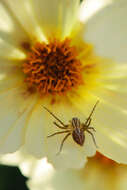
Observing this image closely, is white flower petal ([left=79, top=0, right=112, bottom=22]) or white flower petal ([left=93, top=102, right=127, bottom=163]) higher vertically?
white flower petal ([left=79, top=0, right=112, bottom=22])

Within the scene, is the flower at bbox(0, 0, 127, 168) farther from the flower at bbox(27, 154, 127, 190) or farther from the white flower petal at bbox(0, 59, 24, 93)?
the flower at bbox(27, 154, 127, 190)

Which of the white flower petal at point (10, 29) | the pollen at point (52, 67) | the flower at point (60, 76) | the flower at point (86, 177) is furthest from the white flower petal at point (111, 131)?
the white flower petal at point (10, 29)

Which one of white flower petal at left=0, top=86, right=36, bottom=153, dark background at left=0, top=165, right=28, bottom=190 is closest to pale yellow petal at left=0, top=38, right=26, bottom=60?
white flower petal at left=0, top=86, right=36, bottom=153

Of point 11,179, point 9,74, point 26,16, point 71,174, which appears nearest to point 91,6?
point 26,16

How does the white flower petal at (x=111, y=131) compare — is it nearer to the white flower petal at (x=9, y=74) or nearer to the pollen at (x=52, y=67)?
the pollen at (x=52, y=67)

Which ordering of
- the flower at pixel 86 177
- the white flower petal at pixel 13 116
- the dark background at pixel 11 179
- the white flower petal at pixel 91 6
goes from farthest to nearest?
the dark background at pixel 11 179
the flower at pixel 86 177
the white flower petal at pixel 91 6
the white flower petal at pixel 13 116

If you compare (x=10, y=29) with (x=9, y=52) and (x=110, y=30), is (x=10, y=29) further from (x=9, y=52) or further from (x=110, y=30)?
(x=110, y=30)

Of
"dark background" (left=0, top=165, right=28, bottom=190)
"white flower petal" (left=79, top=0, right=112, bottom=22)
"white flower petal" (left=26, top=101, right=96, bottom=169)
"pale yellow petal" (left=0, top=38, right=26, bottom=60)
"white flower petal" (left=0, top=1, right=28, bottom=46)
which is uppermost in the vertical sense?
"white flower petal" (left=79, top=0, right=112, bottom=22)
